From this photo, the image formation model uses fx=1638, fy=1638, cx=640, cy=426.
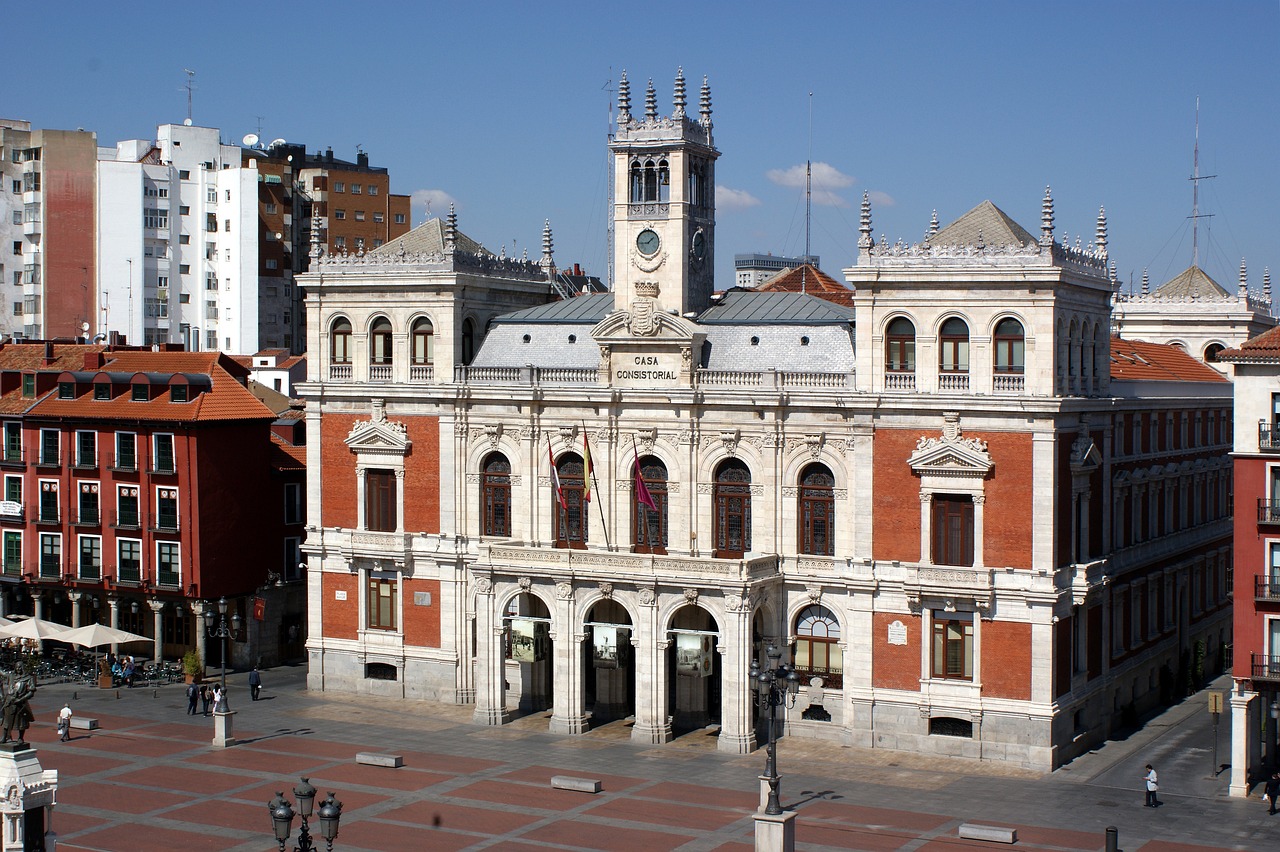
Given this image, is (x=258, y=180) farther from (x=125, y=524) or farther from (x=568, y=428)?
(x=568, y=428)

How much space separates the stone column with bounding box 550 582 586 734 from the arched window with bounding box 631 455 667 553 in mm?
4077

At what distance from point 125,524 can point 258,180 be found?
57.9m

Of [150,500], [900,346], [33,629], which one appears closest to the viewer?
[900,346]

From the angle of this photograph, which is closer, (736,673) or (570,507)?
(736,673)

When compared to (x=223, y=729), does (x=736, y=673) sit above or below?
above

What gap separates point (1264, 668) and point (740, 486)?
2203cm

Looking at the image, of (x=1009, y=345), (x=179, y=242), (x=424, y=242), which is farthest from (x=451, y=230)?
(x=179, y=242)

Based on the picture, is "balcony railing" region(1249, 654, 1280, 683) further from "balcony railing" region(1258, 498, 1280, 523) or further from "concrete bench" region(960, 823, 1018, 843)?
"concrete bench" region(960, 823, 1018, 843)

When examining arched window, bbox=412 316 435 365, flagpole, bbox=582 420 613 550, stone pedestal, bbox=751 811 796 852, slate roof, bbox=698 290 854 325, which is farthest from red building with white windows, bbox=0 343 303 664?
stone pedestal, bbox=751 811 796 852

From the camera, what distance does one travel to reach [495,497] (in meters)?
75.2

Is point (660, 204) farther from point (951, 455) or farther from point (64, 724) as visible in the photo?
point (64, 724)

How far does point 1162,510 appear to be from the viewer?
77375 mm

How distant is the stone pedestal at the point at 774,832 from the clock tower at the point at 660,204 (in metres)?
28.2

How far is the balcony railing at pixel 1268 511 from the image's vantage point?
59.6 metres
